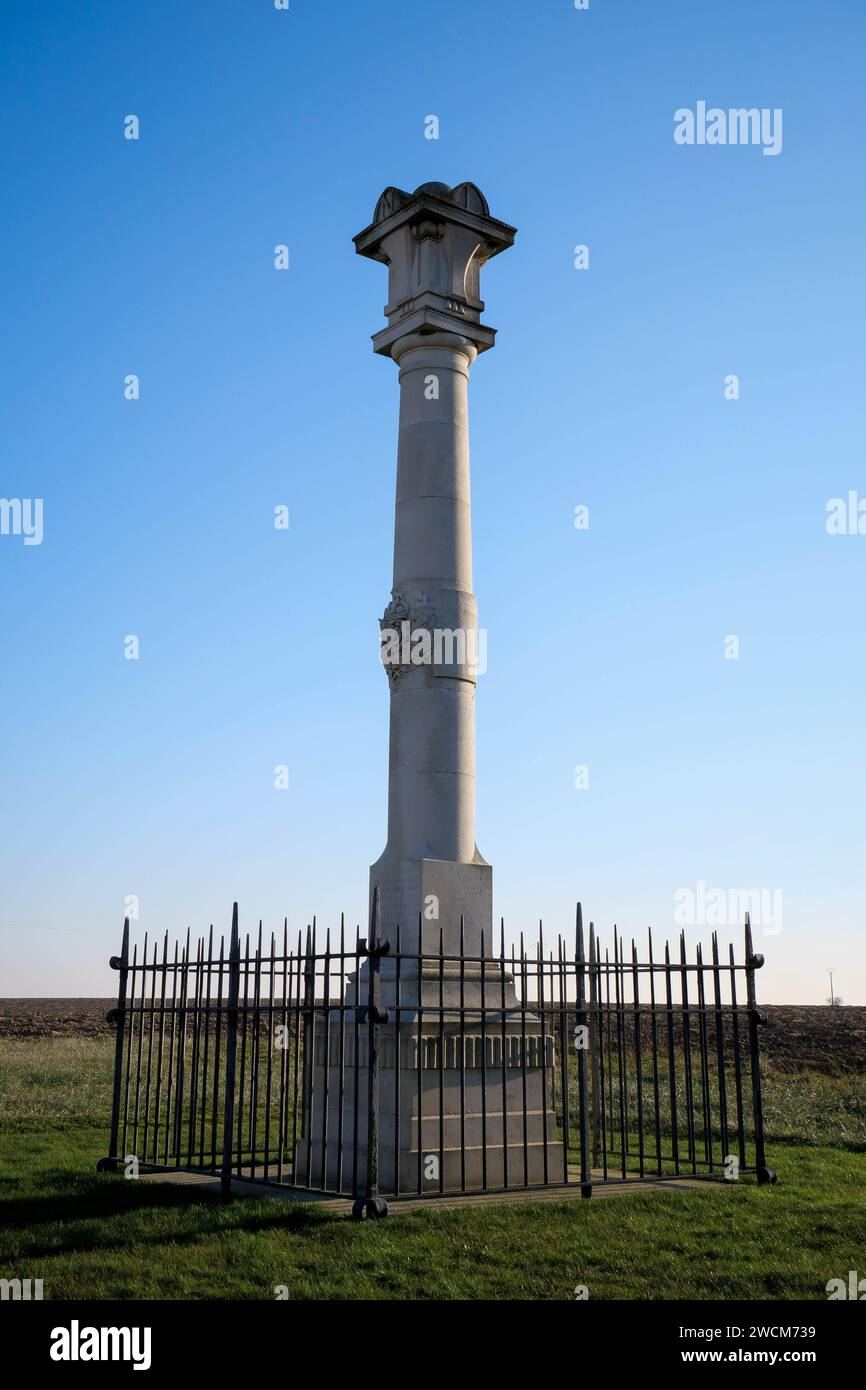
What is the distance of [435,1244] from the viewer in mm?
8500

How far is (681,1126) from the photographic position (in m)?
17.9

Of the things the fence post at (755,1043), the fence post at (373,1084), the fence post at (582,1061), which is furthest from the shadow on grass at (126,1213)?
the fence post at (755,1043)

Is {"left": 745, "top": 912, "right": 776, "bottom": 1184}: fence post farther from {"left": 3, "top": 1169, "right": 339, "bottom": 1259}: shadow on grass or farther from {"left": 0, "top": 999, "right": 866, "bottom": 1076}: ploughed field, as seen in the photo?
{"left": 0, "top": 999, "right": 866, "bottom": 1076}: ploughed field

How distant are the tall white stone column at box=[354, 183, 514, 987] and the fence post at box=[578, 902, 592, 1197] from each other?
1257 mm

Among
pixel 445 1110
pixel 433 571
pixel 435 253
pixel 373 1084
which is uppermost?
pixel 435 253

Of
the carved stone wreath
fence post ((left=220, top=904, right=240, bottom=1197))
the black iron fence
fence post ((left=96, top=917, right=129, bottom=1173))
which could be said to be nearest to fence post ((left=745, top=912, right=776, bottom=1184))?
the black iron fence

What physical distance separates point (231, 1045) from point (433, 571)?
17.1 ft

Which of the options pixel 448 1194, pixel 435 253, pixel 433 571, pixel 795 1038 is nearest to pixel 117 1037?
pixel 448 1194

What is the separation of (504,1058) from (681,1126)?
25.9ft

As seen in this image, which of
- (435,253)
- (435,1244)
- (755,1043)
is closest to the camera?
(435,1244)

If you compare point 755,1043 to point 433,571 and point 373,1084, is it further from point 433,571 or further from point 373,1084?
point 433,571

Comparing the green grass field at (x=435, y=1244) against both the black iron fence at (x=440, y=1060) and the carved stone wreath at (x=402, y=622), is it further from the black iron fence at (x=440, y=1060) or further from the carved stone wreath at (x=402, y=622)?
the carved stone wreath at (x=402, y=622)
